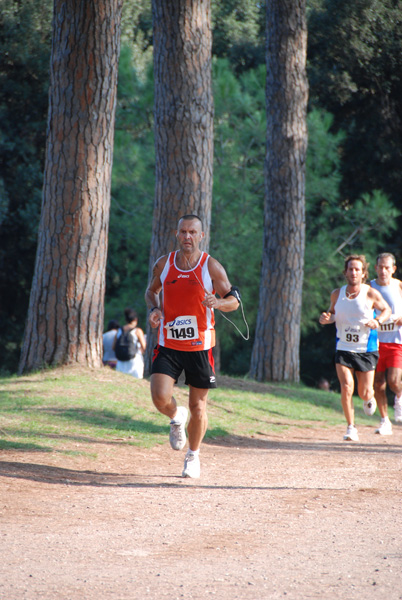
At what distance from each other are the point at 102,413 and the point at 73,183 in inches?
122

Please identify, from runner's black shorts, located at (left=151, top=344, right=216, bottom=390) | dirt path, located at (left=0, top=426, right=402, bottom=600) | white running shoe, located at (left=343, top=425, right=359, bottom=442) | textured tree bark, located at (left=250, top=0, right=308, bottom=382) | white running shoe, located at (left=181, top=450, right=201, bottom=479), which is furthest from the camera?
textured tree bark, located at (left=250, top=0, right=308, bottom=382)

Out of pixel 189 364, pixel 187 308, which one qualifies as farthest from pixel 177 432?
pixel 187 308

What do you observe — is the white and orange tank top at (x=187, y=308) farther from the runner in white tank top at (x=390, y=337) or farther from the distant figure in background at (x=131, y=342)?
the distant figure in background at (x=131, y=342)

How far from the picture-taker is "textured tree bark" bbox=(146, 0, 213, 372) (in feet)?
37.8

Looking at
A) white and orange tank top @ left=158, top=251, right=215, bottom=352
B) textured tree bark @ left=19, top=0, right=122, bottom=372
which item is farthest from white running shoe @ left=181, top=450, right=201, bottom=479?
textured tree bark @ left=19, top=0, right=122, bottom=372

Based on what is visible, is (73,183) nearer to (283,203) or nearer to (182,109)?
(182,109)

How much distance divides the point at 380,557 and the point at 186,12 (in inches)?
363

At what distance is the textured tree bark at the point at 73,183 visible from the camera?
1004 centimetres

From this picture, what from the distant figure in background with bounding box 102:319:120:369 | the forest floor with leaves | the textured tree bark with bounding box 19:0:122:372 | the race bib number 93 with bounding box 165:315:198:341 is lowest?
the forest floor with leaves

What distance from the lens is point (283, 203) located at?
16016mm

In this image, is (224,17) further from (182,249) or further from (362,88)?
(182,249)

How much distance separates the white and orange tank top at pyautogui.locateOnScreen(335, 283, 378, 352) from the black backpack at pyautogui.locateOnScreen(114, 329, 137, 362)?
17.9 feet

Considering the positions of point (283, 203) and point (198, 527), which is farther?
point (283, 203)

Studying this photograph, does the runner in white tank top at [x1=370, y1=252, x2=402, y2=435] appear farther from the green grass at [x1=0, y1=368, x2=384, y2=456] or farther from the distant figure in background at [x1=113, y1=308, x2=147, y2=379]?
the distant figure in background at [x1=113, y1=308, x2=147, y2=379]
